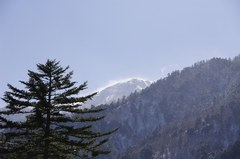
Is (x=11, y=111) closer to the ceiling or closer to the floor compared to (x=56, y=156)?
closer to the ceiling

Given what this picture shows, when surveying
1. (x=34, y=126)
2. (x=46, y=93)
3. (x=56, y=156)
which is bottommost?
(x=56, y=156)

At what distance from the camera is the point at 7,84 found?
32406 mm

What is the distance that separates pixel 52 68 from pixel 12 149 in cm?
654

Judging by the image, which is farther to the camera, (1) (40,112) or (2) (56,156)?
(2) (56,156)

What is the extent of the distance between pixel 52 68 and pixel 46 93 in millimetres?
2245

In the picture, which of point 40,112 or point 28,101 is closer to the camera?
point 40,112

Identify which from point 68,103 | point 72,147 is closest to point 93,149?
point 72,147

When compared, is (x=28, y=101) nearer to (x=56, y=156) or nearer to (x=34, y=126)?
(x=34, y=126)

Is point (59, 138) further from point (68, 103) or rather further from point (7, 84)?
point (7, 84)

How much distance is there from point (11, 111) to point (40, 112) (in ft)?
11.8

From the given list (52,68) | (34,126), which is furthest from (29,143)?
(52,68)

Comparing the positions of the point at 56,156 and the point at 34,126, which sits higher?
the point at 34,126

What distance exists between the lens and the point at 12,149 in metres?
31.8

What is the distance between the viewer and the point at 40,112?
30.4m
